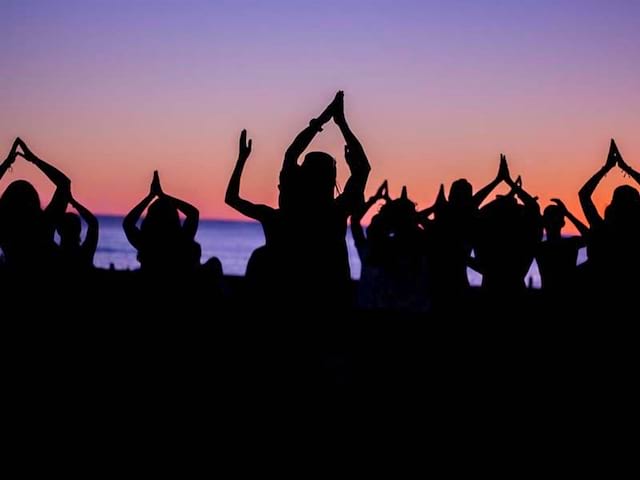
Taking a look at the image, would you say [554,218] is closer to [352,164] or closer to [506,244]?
[506,244]

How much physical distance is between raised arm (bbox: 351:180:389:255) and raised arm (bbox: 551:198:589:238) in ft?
5.43

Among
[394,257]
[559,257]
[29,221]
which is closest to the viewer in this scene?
[29,221]

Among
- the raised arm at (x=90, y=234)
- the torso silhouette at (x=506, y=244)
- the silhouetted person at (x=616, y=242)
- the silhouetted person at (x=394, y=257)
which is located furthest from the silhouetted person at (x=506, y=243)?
the raised arm at (x=90, y=234)

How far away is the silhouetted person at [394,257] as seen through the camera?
1004 cm

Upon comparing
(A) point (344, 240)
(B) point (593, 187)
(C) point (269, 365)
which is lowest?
(C) point (269, 365)

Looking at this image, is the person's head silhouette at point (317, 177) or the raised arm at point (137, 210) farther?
the raised arm at point (137, 210)

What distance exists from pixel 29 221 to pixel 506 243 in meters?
3.57

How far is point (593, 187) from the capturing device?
8.54 meters

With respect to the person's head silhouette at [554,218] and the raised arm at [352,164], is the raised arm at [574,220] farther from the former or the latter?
the raised arm at [352,164]

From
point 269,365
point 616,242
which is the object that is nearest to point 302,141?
point 269,365

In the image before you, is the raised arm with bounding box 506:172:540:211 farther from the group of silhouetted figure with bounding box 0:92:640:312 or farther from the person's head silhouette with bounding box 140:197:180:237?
the person's head silhouette with bounding box 140:197:180:237

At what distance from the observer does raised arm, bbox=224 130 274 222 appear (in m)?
6.76

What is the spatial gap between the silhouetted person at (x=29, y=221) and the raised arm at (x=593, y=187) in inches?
151

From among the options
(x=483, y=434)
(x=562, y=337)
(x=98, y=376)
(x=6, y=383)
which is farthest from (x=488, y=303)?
(x=6, y=383)
